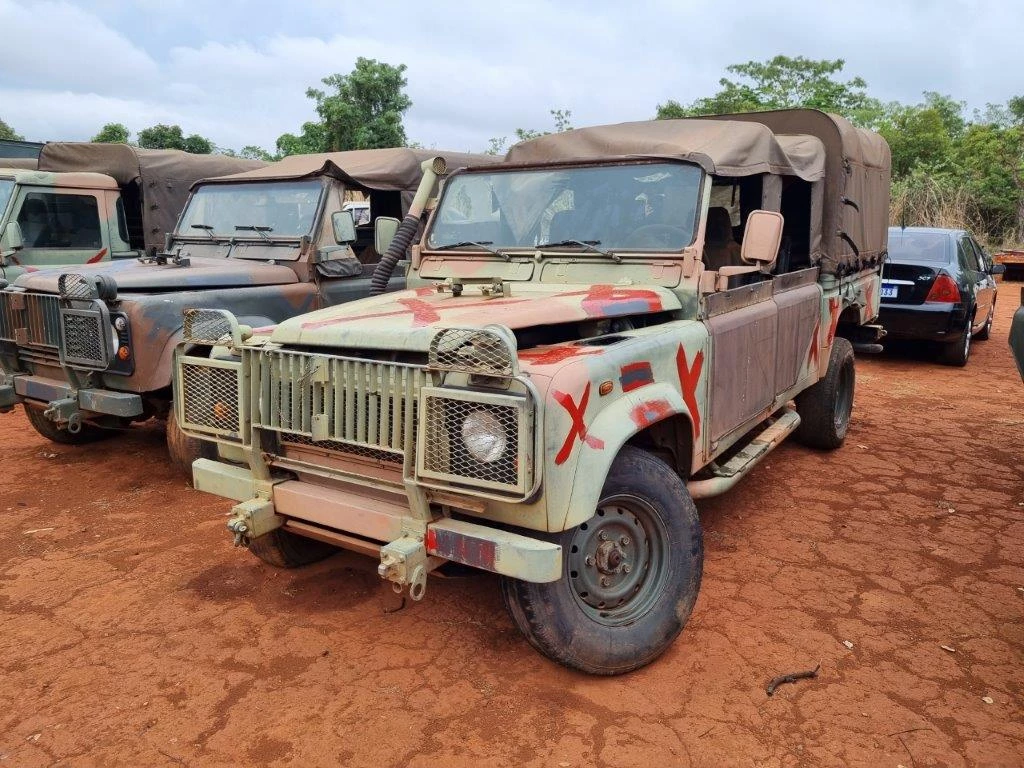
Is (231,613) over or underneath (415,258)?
underneath

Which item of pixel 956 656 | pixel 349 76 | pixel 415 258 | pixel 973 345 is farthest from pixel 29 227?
pixel 349 76

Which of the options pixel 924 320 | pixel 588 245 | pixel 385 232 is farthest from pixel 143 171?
pixel 924 320

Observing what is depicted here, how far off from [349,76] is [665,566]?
18.6 m

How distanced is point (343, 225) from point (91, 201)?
3.15 meters

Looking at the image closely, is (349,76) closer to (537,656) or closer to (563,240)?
(563,240)

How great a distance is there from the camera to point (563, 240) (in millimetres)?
3895

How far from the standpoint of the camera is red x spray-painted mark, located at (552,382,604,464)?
249 centimetres

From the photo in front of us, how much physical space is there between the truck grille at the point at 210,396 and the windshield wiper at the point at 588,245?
1.63 meters

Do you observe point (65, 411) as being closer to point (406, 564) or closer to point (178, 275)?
point (178, 275)

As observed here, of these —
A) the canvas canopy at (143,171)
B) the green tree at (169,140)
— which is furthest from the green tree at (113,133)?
the canvas canopy at (143,171)

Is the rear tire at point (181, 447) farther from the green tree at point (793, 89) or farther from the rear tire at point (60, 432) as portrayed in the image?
the green tree at point (793, 89)

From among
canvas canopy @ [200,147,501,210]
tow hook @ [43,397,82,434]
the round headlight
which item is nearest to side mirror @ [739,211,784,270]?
the round headlight

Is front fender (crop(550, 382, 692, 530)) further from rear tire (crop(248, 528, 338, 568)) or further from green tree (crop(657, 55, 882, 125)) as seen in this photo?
green tree (crop(657, 55, 882, 125))

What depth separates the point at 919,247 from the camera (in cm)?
938
